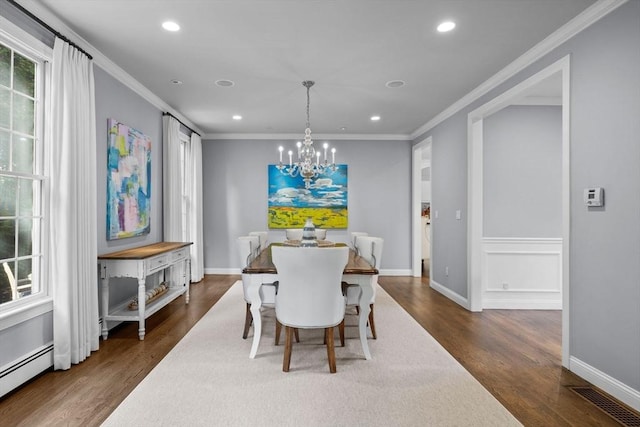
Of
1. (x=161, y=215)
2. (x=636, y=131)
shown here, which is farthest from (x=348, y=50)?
(x=161, y=215)

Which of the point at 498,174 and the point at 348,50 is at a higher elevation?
the point at 348,50

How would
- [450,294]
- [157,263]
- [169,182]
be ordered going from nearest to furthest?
1. [157,263]
2. [169,182]
3. [450,294]

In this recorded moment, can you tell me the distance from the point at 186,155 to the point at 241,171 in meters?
1.05

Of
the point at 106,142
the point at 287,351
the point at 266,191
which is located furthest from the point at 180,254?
the point at 266,191

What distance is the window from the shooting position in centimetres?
229

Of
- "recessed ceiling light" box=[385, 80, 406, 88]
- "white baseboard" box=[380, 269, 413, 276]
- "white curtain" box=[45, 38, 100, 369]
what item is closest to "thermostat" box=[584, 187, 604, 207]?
"recessed ceiling light" box=[385, 80, 406, 88]

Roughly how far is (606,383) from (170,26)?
4093mm

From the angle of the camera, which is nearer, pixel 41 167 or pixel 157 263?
pixel 41 167

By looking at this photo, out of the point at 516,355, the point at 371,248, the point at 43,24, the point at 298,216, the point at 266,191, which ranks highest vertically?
the point at 43,24

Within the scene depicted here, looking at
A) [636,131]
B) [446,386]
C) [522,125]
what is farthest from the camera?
[522,125]

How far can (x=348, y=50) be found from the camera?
9.92 ft

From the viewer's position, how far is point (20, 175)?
2.35 metres

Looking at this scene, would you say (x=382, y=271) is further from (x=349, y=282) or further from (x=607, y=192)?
(x=607, y=192)

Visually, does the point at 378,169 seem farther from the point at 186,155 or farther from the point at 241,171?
the point at 186,155
